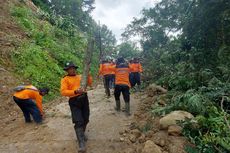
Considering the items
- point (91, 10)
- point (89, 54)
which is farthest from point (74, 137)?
point (91, 10)

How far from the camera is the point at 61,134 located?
299 inches

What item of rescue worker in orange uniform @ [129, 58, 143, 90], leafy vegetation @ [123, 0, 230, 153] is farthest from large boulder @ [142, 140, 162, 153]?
rescue worker in orange uniform @ [129, 58, 143, 90]

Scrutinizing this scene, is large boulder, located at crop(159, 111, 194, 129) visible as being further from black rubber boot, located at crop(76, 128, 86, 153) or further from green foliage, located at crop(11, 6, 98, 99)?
green foliage, located at crop(11, 6, 98, 99)

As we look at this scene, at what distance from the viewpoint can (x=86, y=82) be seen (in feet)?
22.2

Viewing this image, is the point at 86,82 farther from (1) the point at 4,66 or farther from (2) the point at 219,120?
(1) the point at 4,66

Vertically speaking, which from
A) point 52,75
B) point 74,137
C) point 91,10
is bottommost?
point 74,137

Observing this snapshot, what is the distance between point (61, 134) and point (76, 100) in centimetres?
141

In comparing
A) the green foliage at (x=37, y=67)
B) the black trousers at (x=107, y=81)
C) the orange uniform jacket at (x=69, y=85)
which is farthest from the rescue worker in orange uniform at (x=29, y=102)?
the green foliage at (x=37, y=67)

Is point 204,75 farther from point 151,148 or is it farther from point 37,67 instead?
point 37,67

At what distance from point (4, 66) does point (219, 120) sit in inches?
416

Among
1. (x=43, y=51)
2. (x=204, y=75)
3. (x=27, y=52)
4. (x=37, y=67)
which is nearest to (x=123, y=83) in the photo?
(x=204, y=75)

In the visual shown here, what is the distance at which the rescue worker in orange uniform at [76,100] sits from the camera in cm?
648

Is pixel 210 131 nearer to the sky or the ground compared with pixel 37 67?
nearer to the ground

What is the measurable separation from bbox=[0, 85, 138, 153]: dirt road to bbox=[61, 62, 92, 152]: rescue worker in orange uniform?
0.40 m
